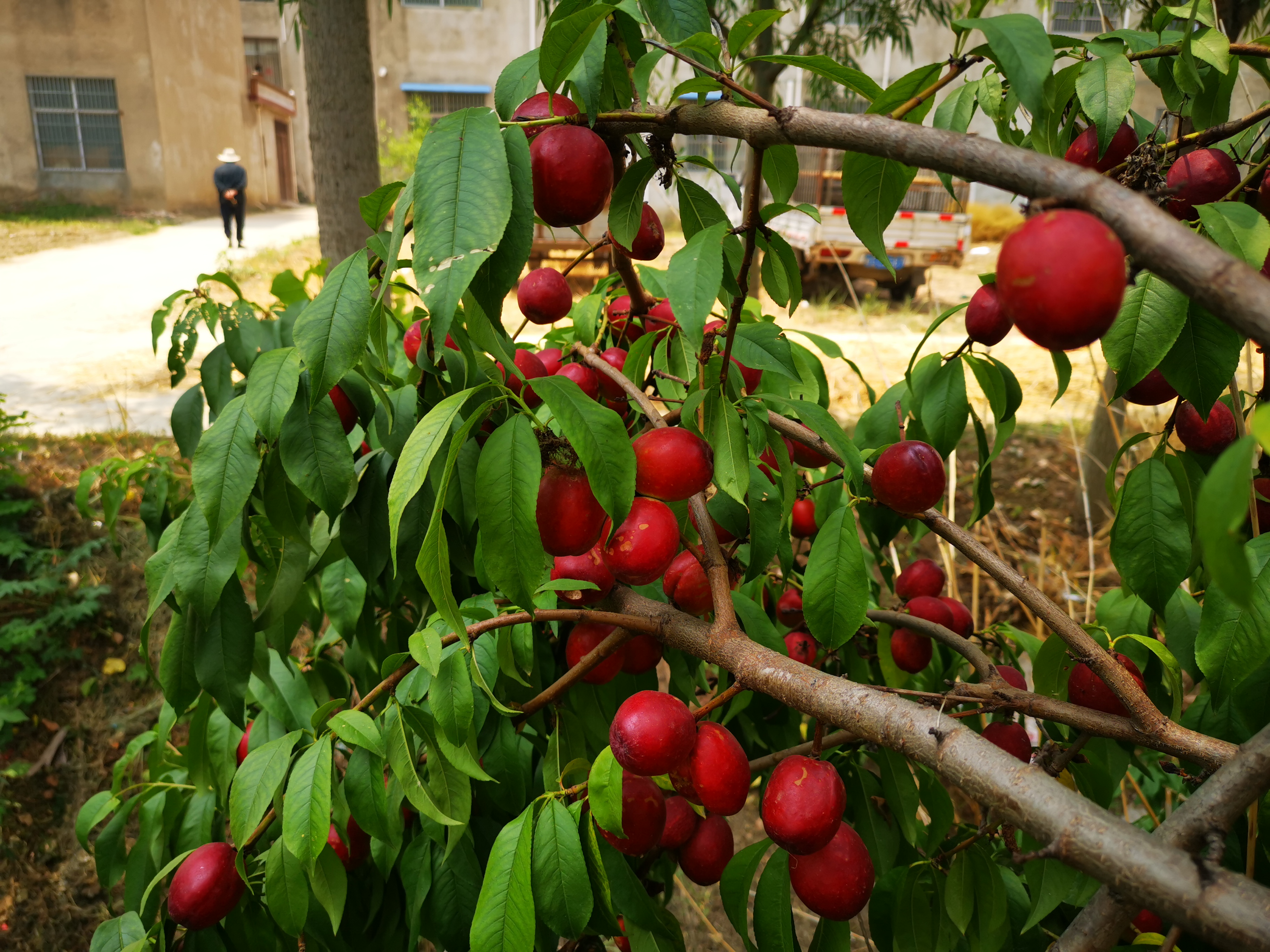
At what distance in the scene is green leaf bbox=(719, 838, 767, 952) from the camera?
2.37 feet

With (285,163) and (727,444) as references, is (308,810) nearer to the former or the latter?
(727,444)

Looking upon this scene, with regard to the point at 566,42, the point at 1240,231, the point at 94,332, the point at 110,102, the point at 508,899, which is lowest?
the point at 94,332

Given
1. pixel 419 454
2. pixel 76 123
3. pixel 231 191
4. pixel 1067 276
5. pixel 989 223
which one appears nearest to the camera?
pixel 1067 276

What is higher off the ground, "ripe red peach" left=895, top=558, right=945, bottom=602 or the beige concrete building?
the beige concrete building

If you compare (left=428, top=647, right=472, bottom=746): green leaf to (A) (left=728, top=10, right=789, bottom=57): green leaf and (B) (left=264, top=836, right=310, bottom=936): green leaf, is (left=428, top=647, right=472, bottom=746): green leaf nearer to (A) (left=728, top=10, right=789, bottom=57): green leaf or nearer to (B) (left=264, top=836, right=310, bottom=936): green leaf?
(B) (left=264, top=836, right=310, bottom=936): green leaf

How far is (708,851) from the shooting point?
2.50ft

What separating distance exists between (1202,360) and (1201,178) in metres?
0.14

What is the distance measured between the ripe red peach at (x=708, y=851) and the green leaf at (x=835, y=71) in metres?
0.59

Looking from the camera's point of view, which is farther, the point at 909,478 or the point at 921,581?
the point at 921,581

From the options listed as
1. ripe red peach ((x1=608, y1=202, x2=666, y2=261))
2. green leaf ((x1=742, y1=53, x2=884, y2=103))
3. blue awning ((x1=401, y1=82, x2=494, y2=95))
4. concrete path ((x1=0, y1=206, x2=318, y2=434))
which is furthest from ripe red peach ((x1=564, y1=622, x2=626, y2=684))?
blue awning ((x1=401, y1=82, x2=494, y2=95))

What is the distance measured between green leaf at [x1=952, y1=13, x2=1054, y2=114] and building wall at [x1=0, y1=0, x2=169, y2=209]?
13.6 meters

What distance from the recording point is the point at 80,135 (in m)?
11.6

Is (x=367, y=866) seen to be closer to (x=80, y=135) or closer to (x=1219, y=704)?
(x=1219, y=704)

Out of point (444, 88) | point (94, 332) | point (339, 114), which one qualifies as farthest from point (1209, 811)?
point (444, 88)
